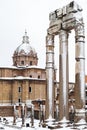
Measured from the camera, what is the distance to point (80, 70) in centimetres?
1941

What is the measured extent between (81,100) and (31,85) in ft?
135

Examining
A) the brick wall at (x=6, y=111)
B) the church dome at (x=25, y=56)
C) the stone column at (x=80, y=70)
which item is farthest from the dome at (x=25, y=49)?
the stone column at (x=80, y=70)

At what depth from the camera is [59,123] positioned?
20.1 metres

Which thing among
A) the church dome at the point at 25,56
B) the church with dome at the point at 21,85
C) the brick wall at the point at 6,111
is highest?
the church dome at the point at 25,56

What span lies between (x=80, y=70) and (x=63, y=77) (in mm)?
1542

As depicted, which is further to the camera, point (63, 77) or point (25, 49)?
point (25, 49)

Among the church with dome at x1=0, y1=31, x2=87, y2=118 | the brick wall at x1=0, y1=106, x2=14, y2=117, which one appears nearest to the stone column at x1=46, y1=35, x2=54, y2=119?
the church with dome at x1=0, y1=31, x2=87, y2=118

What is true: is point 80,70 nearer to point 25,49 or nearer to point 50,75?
point 50,75

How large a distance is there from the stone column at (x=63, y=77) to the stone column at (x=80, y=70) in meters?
1.24

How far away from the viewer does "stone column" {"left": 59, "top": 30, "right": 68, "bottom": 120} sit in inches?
801

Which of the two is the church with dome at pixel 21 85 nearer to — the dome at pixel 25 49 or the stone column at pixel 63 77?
the dome at pixel 25 49

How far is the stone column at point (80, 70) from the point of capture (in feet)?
62.8

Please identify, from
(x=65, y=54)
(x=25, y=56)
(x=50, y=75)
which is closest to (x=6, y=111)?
(x=25, y=56)

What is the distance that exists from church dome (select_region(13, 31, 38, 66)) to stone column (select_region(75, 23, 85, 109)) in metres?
46.0
